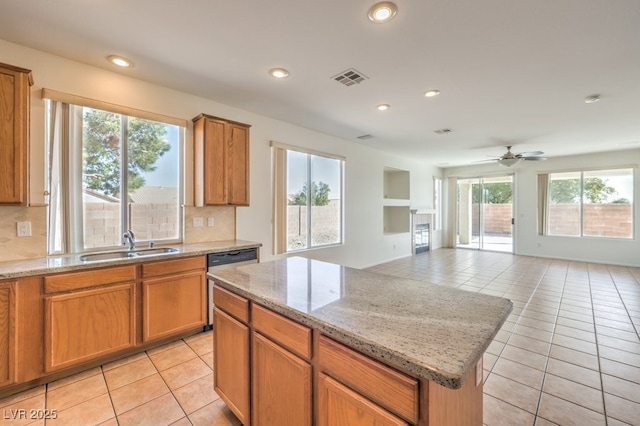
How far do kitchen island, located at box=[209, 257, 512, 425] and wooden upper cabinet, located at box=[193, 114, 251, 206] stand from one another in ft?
5.23

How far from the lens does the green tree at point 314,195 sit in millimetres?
4551

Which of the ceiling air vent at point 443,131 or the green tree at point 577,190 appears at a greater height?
the ceiling air vent at point 443,131

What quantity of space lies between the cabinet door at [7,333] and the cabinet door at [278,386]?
183 cm

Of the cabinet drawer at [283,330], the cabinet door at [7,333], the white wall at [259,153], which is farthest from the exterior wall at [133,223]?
the cabinet drawer at [283,330]

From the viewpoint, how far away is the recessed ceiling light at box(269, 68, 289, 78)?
2665mm

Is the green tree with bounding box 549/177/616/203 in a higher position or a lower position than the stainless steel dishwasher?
higher

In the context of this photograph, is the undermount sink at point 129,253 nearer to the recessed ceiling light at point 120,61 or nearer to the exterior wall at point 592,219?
the recessed ceiling light at point 120,61

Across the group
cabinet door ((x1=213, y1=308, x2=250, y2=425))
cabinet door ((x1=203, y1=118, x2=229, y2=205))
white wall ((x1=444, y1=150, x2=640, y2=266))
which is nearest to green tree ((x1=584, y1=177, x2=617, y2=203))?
white wall ((x1=444, y1=150, x2=640, y2=266))

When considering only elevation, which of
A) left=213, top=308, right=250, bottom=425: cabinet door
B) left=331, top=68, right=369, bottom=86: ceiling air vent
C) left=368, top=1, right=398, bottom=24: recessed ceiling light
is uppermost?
left=331, top=68, right=369, bottom=86: ceiling air vent

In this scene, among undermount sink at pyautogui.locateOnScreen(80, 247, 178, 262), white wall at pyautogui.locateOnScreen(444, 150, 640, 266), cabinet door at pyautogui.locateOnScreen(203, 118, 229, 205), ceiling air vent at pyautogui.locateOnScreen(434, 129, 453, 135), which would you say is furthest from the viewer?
white wall at pyautogui.locateOnScreen(444, 150, 640, 266)

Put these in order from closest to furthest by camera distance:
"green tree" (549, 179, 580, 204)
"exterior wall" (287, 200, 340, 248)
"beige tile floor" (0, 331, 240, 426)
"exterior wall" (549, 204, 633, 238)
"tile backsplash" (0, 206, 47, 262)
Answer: "beige tile floor" (0, 331, 240, 426) < "tile backsplash" (0, 206, 47, 262) < "exterior wall" (287, 200, 340, 248) < "exterior wall" (549, 204, 633, 238) < "green tree" (549, 179, 580, 204)

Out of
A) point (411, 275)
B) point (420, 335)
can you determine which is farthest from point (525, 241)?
point (420, 335)

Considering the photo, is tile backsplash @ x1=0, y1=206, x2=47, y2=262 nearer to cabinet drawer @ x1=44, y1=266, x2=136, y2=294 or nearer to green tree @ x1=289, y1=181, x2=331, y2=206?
cabinet drawer @ x1=44, y1=266, x2=136, y2=294

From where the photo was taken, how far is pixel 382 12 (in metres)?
1.86
